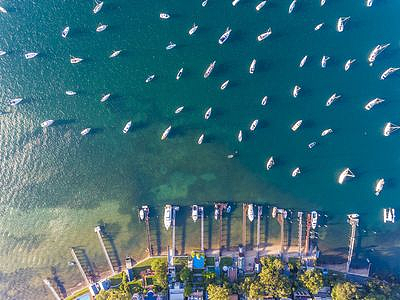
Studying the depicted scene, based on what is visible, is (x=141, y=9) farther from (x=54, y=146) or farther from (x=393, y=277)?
(x=393, y=277)

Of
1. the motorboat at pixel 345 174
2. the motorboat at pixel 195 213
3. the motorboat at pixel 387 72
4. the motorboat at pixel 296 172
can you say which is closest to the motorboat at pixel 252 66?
the motorboat at pixel 296 172

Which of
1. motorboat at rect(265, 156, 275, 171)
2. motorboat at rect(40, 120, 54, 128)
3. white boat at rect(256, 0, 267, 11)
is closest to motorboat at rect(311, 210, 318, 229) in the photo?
motorboat at rect(265, 156, 275, 171)

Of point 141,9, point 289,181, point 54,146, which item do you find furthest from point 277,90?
point 54,146

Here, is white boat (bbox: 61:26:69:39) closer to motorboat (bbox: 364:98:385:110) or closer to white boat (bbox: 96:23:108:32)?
white boat (bbox: 96:23:108:32)

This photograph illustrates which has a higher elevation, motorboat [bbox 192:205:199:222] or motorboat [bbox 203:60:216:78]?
motorboat [bbox 203:60:216:78]

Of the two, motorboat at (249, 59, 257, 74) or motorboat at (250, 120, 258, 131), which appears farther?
motorboat at (250, 120, 258, 131)

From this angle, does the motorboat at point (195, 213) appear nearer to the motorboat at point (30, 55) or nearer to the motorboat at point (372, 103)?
the motorboat at point (372, 103)
